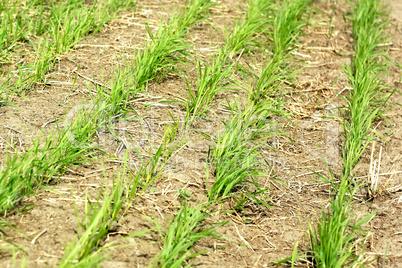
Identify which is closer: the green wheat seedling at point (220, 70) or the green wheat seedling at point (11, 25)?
the green wheat seedling at point (220, 70)

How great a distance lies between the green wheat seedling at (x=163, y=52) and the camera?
2822 millimetres

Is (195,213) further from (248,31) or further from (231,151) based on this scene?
(248,31)

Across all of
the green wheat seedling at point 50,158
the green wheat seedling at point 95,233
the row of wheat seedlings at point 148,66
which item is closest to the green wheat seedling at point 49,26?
the row of wheat seedlings at point 148,66

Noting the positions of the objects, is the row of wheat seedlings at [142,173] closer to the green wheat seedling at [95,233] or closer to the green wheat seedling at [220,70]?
the green wheat seedling at [95,233]

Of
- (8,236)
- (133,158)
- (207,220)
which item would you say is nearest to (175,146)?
(133,158)

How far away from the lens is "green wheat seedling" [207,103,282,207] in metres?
2.27

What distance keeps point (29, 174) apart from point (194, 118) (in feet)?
3.39

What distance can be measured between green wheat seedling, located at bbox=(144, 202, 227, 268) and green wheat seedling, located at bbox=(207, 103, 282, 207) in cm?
16

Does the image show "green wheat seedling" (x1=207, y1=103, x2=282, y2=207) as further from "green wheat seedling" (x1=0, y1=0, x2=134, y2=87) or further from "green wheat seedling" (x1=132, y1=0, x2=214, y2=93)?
"green wheat seedling" (x1=0, y1=0, x2=134, y2=87)

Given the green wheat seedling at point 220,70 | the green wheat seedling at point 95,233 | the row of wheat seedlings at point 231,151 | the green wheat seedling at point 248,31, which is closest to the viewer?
the green wheat seedling at point 95,233

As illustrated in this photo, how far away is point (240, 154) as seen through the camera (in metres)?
2.44

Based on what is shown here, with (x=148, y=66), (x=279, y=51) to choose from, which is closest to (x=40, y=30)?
(x=148, y=66)

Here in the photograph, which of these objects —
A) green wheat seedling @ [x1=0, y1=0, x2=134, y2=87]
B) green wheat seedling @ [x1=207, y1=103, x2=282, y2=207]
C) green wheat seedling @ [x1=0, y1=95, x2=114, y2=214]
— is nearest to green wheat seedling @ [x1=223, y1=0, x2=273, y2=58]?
green wheat seedling @ [x1=207, y1=103, x2=282, y2=207]

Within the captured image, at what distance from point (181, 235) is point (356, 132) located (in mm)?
1317
